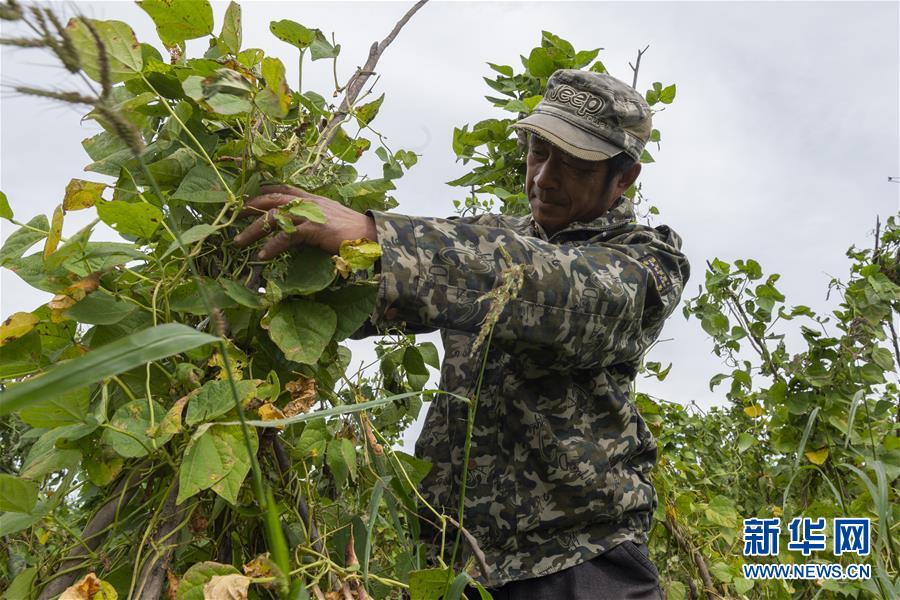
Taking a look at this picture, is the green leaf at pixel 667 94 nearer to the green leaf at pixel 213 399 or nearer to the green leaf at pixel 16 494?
the green leaf at pixel 213 399

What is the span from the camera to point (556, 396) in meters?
1.69

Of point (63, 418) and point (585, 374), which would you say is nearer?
point (63, 418)

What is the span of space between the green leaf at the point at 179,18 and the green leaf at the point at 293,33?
9 cm

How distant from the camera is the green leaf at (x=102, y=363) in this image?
1.87 ft

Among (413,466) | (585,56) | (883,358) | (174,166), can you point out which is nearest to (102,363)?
(174,166)

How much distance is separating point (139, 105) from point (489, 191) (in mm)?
1311

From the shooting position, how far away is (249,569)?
0.96 metres

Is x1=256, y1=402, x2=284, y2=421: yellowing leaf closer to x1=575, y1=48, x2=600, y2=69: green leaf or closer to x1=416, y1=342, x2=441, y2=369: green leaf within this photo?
x1=416, y1=342, x2=441, y2=369: green leaf

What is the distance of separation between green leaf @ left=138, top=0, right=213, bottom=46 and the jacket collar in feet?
2.94

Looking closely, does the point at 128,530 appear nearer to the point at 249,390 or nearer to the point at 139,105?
the point at 249,390

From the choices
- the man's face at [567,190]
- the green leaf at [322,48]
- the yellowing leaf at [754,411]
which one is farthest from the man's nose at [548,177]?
the yellowing leaf at [754,411]

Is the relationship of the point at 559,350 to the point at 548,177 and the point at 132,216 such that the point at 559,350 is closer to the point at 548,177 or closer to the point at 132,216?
the point at 548,177

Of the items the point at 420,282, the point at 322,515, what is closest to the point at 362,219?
the point at 420,282

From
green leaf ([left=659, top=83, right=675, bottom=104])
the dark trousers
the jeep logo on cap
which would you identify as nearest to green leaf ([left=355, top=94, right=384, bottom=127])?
the jeep logo on cap
